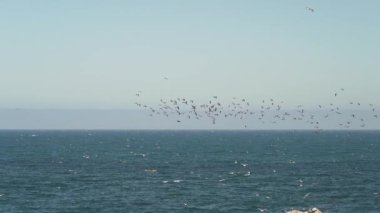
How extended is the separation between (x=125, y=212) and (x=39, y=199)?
21465mm

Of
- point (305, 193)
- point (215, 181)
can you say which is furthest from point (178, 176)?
point (305, 193)

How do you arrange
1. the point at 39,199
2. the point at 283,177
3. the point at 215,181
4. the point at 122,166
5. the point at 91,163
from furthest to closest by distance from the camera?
the point at 91,163 < the point at 122,166 < the point at 283,177 < the point at 215,181 < the point at 39,199

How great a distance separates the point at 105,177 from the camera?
454 feet

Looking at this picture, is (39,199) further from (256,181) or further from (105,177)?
(256,181)

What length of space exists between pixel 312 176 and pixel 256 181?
19066mm

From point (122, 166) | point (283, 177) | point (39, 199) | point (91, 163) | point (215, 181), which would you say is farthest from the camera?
point (91, 163)

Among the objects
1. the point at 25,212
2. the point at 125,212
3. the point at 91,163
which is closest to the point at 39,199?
the point at 25,212

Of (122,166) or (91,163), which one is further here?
(91,163)

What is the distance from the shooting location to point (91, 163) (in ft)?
588

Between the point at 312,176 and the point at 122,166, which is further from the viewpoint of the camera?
the point at 122,166

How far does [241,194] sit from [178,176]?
33.2 meters

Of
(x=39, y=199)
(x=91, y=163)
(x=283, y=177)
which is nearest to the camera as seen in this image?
(x=39, y=199)

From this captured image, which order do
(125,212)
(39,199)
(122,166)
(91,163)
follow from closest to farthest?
(125,212) → (39,199) → (122,166) → (91,163)

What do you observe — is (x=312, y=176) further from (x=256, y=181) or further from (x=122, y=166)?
(x=122, y=166)
